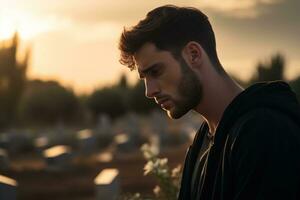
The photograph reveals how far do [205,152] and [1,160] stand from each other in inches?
522

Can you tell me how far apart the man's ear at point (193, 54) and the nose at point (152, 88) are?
0.64 feet

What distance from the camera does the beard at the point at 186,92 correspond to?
2.43 m

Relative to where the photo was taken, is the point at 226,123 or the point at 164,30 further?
the point at 164,30

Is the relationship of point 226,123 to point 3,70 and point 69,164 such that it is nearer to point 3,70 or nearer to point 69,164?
point 69,164

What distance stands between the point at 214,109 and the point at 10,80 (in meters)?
33.0

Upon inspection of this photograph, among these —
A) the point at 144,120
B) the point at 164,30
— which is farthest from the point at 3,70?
the point at 164,30

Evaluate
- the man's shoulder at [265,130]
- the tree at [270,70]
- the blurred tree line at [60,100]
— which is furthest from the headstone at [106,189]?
the tree at [270,70]

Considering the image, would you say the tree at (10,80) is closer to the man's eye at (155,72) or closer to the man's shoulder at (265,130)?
the man's eye at (155,72)

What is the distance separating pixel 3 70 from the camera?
34.8 metres

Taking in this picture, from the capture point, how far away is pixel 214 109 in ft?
8.03

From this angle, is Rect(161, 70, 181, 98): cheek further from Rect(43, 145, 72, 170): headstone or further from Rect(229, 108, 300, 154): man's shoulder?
Rect(43, 145, 72, 170): headstone

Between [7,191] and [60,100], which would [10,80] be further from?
[7,191]

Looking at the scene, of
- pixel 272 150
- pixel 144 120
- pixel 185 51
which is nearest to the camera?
pixel 272 150

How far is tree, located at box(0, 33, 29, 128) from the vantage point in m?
33.3
